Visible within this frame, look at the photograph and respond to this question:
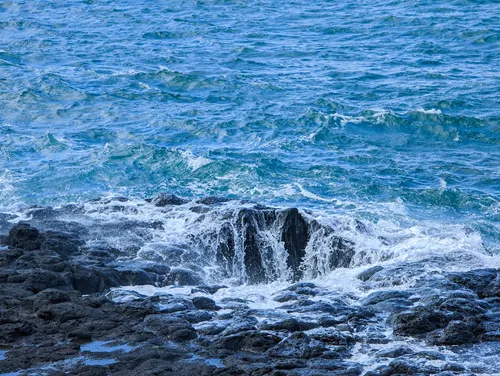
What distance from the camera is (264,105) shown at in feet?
103

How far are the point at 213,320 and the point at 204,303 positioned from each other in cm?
88

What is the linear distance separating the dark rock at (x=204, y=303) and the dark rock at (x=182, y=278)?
4.86 ft

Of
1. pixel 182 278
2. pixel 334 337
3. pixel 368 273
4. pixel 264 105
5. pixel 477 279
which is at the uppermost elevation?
pixel 264 105

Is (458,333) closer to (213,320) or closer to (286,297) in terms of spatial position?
(286,297)

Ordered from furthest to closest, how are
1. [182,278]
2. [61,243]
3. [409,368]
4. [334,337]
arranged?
[61,243]
[182,278]
[334,337]
[409,368]

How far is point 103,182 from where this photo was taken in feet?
84.0

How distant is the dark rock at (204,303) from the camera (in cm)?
1694

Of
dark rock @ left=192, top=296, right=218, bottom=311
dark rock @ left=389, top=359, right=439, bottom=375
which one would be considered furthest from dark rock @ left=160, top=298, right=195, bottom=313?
dark rock @ left=389, top=359, right=439, bottom=375

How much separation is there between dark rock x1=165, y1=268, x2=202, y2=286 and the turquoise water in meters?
5.50

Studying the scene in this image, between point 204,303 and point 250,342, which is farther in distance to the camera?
point 204,303

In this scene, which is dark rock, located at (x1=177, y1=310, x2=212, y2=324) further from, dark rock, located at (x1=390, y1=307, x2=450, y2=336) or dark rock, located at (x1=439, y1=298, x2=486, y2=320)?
dark rock, located at (x1=439, y1=298, x2=486, y2=320)

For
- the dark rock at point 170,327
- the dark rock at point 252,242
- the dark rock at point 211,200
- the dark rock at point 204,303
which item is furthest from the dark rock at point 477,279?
the dark rock at point 211,200

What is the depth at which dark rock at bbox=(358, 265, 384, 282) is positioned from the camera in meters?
18.7

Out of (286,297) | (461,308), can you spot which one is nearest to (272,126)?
(286,297)
